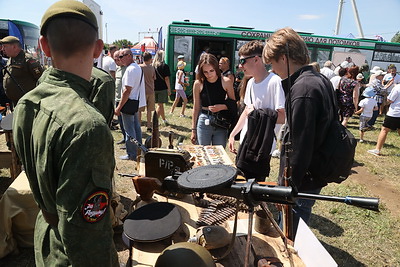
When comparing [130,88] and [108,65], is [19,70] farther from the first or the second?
[108,65]

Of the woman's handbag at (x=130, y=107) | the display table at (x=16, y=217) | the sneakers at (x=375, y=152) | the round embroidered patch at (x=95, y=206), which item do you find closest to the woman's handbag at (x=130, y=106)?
the woman's handbag at (x=130, y=107)

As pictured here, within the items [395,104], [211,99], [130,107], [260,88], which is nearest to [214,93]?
[211,99]

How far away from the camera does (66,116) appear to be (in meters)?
0.87

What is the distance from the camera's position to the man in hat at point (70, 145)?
85cm

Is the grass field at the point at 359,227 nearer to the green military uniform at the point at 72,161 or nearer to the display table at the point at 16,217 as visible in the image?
the display table at the point at 16,217

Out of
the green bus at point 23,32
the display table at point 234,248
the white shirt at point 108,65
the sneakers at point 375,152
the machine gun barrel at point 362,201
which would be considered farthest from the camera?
the green bus at point 23,32

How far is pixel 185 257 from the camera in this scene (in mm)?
1215

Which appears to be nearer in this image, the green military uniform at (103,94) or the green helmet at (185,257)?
the green helmet at (185,257)

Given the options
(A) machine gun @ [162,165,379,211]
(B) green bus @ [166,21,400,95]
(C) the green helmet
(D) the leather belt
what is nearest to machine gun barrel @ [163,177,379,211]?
(A) machine gun @ [162,165,379,211]

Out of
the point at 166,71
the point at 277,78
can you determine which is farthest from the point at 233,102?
the point at 166,71

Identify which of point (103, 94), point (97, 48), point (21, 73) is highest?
point (97, 48)

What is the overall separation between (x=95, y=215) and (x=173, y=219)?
820 millimetres

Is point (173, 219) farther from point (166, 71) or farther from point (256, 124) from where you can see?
point (166, 71)

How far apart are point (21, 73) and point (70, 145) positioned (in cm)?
503
